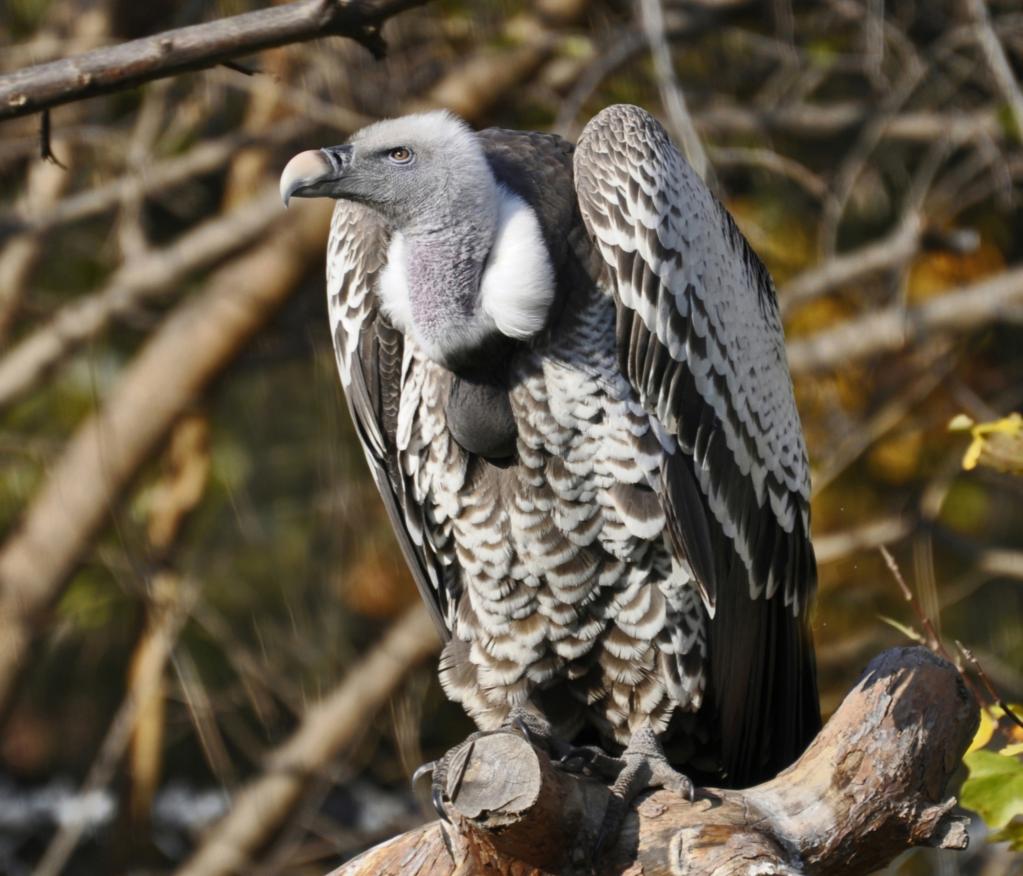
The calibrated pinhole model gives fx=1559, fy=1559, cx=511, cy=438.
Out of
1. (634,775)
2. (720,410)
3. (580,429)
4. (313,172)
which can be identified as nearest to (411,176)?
(313,172)

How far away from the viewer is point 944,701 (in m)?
3.28

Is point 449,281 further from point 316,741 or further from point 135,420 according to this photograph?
point 316,741

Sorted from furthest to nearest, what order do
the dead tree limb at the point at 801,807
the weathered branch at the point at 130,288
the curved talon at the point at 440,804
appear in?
the weathered branch at the point at 130,288, the curved talon at the point at 440,804, the dead tree limb at the point at 801,807

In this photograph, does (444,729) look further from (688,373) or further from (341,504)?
(688,373)

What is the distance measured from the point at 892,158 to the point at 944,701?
4.48 meters

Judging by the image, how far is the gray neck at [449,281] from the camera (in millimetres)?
3625

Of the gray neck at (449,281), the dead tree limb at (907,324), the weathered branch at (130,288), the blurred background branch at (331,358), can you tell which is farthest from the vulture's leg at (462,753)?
the weathered branch at (130,288)

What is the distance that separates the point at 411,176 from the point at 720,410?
0.97 meters

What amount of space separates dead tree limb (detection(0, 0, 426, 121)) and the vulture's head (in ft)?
1.78

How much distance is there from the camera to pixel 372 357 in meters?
3.99

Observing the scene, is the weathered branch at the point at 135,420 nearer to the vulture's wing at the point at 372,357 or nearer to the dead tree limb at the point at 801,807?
the vulture's wing at the point at 372,357

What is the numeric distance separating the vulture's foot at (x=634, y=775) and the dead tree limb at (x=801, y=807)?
3 centimetres

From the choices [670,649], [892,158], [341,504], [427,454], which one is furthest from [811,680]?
[892,158]

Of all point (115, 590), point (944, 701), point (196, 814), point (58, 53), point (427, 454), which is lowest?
point (196, 814)
